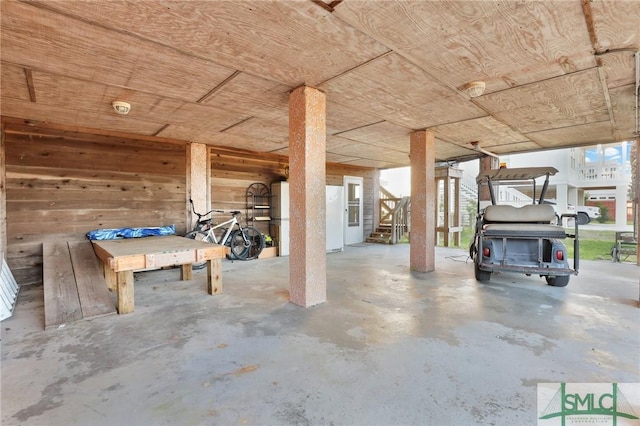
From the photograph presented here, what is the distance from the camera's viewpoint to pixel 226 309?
323 centimetres

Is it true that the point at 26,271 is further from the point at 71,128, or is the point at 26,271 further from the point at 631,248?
the point at 631,248

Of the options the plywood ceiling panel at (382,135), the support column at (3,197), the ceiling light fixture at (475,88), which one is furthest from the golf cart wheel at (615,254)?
the support column at (3,197)

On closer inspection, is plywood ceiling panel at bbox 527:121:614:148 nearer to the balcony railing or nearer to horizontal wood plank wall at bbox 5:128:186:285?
horizontal wood plank wall at bbox 5:128:186:285

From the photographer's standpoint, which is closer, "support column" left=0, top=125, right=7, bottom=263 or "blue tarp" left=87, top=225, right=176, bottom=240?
"support column" left=0, top=125, right=7, bottom=263

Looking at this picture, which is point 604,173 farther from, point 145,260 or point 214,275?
point 145,260

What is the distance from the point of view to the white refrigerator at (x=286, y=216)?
662cm

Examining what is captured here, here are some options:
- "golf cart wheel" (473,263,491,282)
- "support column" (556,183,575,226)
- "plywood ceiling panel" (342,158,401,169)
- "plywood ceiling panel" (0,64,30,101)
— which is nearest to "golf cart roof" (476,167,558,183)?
"golf cart wheel" (473,263,491,282)

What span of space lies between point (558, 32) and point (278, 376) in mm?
3141

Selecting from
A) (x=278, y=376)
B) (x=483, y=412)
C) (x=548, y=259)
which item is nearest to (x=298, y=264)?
(x=278, y=376)

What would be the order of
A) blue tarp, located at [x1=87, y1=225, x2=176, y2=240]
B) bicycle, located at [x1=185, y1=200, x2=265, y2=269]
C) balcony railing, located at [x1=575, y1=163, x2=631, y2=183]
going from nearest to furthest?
blue tarp, located at [x1=87, y1=225, x2=176, y2=240] < bicycle, located at [x1=185, y1=200, x2=265, y2=269] < balcony railing, located at [x1=575, y1=163, x2=631, y2=183]

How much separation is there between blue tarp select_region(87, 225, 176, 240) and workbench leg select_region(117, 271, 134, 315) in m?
1.88

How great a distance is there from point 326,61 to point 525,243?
12.0 feet

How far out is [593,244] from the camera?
9227 mm

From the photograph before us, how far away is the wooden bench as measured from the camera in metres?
2.98
